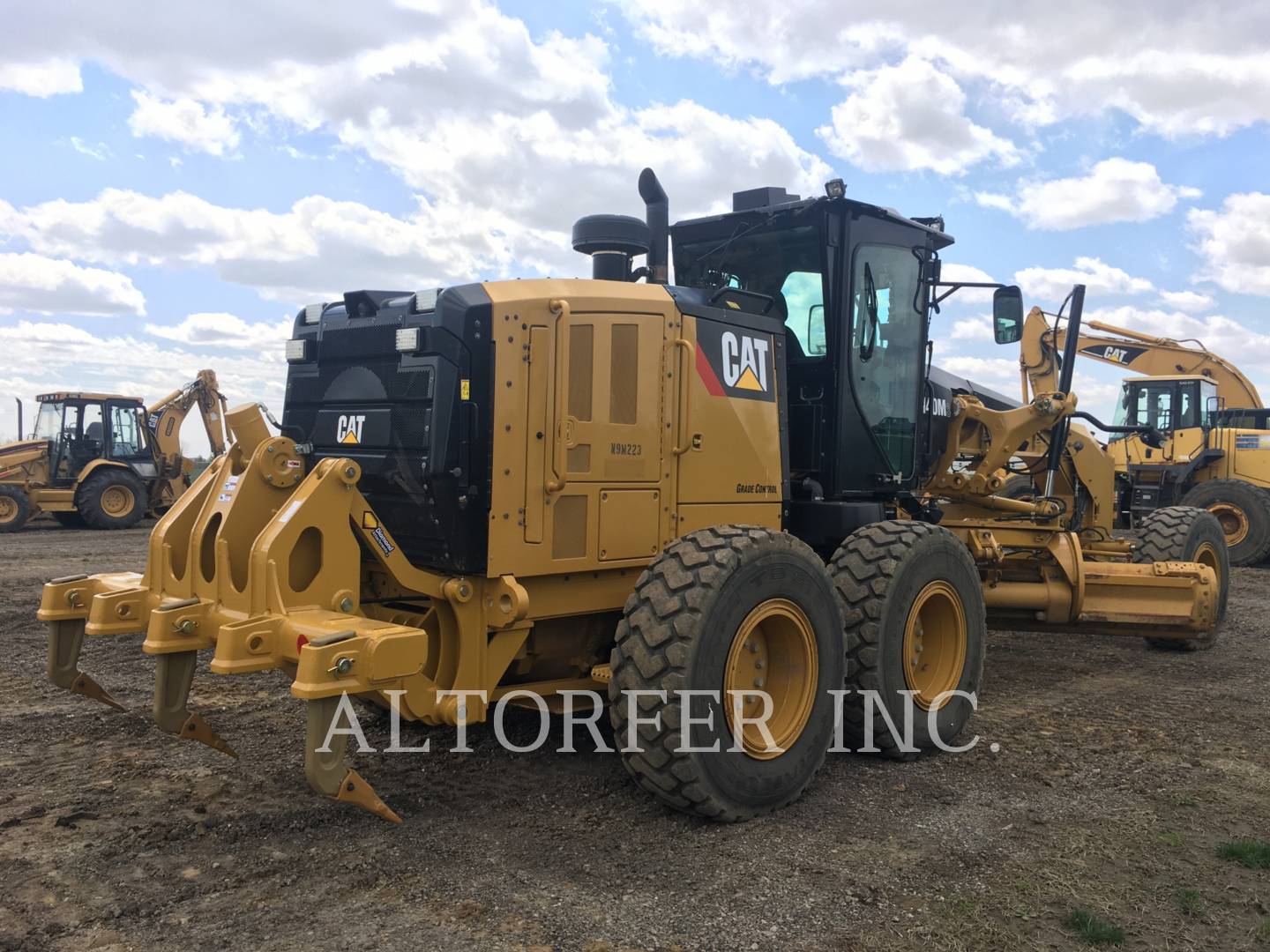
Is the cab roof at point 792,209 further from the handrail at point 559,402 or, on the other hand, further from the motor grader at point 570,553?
the handrail at point 559,402

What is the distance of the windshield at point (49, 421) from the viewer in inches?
786

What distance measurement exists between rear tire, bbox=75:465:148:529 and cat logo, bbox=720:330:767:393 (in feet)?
60.3

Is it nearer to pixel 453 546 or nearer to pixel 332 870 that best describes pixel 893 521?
pixel 453 546

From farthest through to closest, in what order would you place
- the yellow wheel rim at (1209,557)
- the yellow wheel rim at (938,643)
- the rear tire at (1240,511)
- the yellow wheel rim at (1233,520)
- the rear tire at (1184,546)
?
the yellow wheel rim at (1233,520) → the rear tire at (1240,511) → the yellow wheel rim at (1209,557) → the rear tire at (1184,546) → the yellow wheel rim at (938,643)

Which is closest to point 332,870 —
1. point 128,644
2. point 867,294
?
point 867,294

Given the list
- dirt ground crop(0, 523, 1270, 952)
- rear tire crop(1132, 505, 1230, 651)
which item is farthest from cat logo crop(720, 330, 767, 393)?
rear tire crop(1132, 505, 1230, 651)

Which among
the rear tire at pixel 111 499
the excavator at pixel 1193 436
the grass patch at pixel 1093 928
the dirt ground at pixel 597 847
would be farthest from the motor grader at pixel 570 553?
the rear tire at pixel 111 499

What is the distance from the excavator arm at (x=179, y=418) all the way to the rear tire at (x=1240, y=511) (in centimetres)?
1850

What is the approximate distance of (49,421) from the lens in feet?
65.7

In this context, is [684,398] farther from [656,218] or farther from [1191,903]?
[1191,903]

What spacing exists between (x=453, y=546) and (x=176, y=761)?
203 cm

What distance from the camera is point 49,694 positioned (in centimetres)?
640

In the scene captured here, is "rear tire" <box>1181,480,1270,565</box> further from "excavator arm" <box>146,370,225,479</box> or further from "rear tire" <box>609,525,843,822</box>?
"excavator arm" <box>146,370,225,479</box>

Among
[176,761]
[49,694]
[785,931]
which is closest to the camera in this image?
[785,931]
